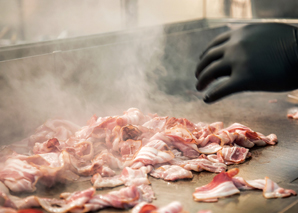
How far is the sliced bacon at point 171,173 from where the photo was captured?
186 centimetres

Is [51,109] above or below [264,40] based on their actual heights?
below

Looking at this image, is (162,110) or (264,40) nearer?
(264,40)

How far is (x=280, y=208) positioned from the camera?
158 centimetres

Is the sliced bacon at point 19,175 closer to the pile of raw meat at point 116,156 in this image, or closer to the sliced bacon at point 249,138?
the pile of raw meat at point 116,156

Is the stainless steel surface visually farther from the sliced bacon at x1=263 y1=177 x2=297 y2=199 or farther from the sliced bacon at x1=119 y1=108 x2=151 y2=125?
the sliced bacon at x1=119 y1=108 x2=151 y2=125

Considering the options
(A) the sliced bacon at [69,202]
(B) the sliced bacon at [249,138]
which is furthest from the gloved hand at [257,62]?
(A) the sliced bacon at [69,202]

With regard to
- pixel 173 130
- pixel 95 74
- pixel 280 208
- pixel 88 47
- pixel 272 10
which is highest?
pixel 272 10

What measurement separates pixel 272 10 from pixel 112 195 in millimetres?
3563

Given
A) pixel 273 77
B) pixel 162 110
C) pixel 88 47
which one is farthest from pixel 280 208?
pixel 88 47

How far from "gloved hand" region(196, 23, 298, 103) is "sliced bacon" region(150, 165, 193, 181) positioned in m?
0.43

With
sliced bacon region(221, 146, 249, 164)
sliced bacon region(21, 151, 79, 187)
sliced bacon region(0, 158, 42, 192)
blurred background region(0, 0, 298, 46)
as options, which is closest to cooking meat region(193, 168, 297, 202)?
sliced bacon region(221, 146, 249, 164)

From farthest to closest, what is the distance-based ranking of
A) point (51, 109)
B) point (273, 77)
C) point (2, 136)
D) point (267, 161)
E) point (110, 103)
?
point (110, 103)
point (51, 109)
point (2, 136)
point (267, 161)
point (273, 77)

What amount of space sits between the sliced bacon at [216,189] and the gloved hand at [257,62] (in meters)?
0.46

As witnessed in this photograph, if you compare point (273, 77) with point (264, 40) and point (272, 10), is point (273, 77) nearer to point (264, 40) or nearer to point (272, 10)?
point (264, 40)
